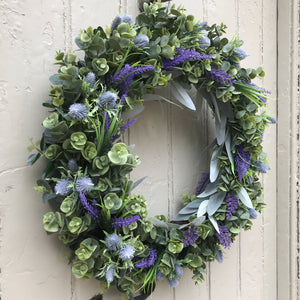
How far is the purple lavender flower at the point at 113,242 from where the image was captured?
Answer: 57 cm

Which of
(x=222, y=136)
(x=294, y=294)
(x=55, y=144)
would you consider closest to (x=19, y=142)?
(x=55, y=144)

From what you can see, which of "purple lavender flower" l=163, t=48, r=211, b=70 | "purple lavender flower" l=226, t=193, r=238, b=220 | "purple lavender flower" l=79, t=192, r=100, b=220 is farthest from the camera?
"purple lavender flower" l=226, t=193, r=238, b=220

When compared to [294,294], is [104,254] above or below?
above

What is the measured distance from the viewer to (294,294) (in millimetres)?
1218

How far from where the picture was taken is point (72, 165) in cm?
58

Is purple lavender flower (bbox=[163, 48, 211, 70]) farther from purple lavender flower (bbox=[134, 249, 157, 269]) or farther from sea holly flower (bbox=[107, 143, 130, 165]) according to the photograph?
purple lavender flower (bbox=[134, 249, 157, 269])

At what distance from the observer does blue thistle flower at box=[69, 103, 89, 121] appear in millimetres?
546

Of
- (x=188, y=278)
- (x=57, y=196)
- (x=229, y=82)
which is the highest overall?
(x=229, y=82)

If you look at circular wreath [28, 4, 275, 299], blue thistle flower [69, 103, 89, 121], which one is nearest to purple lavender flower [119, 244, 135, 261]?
circular wreath [28, 4, 275, 299]

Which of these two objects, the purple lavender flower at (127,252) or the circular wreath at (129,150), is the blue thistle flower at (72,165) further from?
the purple lavender flower at (127,252)

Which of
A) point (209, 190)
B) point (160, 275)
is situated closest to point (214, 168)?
point (209, 190)

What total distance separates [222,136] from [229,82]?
0.44 feet

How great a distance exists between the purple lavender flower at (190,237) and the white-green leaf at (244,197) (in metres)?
0.15

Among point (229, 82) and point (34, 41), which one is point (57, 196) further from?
point (229, 82)
